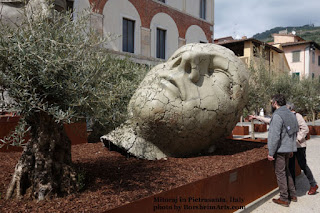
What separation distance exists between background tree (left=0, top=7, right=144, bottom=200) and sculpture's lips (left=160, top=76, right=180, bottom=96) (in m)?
1.50

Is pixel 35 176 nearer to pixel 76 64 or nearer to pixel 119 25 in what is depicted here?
pixel 76 64

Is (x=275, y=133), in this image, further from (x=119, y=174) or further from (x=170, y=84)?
(x=119, y=174)

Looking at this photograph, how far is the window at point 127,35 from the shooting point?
13531mm

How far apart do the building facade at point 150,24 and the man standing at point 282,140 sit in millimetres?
9286

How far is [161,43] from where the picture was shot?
15609 millimetres

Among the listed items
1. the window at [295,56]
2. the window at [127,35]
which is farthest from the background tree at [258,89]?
the window at [295,56]

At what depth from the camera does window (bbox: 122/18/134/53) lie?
533 inches

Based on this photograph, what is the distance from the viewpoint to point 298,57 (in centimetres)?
3048

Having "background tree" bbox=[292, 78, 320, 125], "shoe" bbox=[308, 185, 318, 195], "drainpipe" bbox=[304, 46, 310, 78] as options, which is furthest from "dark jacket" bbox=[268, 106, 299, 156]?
"drainpipe" bbox=[304, 46, 310, 78]

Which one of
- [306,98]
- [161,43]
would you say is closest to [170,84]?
[161,43]

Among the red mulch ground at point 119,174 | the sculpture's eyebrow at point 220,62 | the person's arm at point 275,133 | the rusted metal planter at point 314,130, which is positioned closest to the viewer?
the red mulch ground at point 119,174

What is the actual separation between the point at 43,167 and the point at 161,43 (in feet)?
44.3

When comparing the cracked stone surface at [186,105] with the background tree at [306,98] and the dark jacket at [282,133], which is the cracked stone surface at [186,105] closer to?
the dark jacket at [282,133]

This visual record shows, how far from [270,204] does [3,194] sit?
12.6ft
